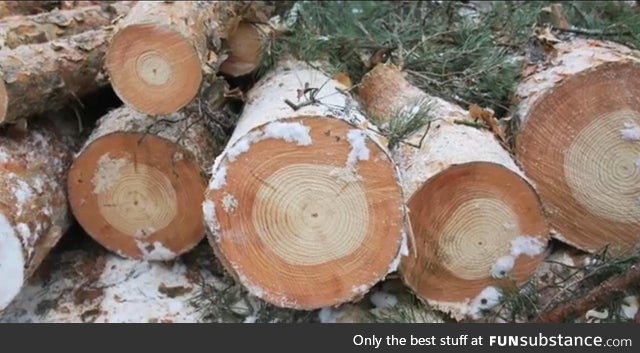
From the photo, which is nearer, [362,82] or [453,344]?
[453,344]

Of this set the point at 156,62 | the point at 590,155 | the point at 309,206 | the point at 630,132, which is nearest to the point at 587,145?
the point at 590,155

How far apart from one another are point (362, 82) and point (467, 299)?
1.04 m

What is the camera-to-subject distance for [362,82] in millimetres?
3193

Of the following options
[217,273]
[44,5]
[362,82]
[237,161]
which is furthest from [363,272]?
[44,5]

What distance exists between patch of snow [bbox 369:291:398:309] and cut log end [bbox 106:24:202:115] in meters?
1.00

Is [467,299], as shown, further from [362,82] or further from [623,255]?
[362,82]

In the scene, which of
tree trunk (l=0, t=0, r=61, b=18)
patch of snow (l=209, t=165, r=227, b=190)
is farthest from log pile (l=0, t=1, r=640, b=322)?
tree trunk (l=0, t=0, r=61, b=18)

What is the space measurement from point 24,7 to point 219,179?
171cm

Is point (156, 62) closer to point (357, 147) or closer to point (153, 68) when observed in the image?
point (153, 68)

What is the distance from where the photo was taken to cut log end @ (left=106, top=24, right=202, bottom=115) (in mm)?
2564

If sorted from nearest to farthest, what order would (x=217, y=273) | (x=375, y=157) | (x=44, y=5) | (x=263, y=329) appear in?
(x=375, y=157), (x=263, y=329), (x=217, y=273), (x=44, y=5)

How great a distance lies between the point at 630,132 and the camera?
2.71m

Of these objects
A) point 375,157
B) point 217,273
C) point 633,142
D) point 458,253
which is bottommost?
point 217,273

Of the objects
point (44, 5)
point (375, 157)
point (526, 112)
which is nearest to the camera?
point (375, 157)
